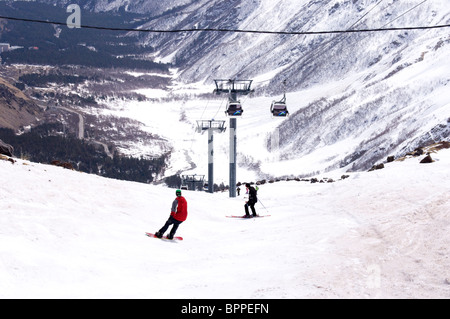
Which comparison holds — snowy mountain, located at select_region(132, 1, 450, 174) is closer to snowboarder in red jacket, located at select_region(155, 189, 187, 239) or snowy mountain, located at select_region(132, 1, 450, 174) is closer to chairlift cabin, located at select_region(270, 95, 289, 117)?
chairlift cabin, located at select_region(270, 95, 289, 117)

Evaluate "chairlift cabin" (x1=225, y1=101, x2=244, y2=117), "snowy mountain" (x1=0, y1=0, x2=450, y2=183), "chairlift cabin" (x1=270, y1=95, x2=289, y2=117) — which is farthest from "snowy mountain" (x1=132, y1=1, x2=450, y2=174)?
"chairlift cabin" (x1=225, y1=101, x2=244, y2=117)

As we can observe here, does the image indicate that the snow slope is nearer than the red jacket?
Yes

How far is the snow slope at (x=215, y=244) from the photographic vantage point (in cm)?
1148

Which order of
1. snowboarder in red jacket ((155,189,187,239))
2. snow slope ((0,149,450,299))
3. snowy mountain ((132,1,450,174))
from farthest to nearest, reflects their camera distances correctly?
snowy mountain ((132,1,450,174))
snowboarder in red jacket ((155,189,187,239))
snow slope ((0,149,450,299))

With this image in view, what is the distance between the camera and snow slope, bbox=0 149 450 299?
1148cm

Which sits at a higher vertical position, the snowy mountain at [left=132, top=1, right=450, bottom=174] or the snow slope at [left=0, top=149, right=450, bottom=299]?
the snowy mountain at [left=132, top=1, right=450, bottom=174]

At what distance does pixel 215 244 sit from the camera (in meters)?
17.6

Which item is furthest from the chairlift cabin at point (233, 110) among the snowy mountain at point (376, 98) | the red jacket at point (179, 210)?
the snowy mountain at point (376, 98)

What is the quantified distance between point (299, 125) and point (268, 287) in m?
138

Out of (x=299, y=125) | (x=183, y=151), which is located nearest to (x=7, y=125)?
(x=183, y=151)

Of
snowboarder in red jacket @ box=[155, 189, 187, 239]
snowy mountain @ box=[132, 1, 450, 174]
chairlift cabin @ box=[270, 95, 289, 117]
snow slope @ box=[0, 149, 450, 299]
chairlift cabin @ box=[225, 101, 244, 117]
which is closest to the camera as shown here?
snow slope @ box=[0, 149, 450, 299]

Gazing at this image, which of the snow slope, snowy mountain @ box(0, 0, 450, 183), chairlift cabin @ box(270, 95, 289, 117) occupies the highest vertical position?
snowy mountain @ box(0, 0, 450, 183)

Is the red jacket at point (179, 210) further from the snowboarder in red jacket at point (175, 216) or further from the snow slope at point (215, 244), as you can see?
the snow slope at point (215, 244)
